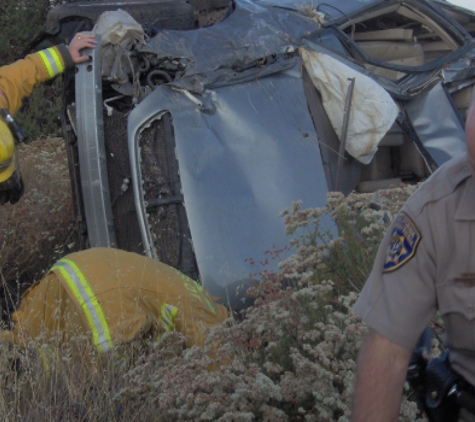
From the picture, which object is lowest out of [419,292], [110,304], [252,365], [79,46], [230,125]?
[252,365]

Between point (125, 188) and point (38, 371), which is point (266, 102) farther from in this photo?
point (38, 371)

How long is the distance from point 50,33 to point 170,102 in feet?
4.55

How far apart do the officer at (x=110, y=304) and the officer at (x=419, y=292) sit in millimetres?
1542

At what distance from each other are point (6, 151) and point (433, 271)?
10.4 ft

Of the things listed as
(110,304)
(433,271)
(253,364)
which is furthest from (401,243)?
(110,304)

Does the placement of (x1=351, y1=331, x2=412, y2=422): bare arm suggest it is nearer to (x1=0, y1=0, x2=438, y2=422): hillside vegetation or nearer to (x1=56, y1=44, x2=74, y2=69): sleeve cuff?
(x1=0, y1=0, x2=438, y2=422): hillside vegetation

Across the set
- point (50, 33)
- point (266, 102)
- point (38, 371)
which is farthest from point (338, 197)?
point (50, 33)

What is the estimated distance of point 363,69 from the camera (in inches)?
183

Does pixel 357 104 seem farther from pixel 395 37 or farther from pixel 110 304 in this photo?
pixel 110 304

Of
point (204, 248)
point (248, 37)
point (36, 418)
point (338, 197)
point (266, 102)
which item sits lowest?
point (36, 418)

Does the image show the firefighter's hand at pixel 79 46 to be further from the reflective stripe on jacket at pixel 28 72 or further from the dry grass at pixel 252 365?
the dry grass at pixel 252 365

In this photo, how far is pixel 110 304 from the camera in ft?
10.3

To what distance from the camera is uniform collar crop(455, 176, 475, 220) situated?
1458 mm

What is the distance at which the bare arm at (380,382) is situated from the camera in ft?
4.82
